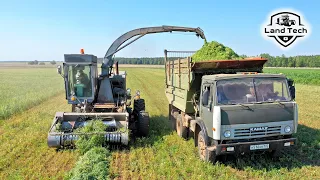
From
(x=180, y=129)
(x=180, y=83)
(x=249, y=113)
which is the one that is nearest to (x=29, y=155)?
(x=180, y=129)

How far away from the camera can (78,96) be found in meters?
10.6

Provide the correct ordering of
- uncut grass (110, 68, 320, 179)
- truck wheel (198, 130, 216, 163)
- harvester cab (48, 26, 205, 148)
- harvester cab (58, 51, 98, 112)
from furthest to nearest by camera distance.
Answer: harvester cab (58, 51, 98, 112) → harvester cab (48, 26, 205, 148) → truck wheel (198, 130, 216, 163) → uncut grass (110, 68, 320, 179)

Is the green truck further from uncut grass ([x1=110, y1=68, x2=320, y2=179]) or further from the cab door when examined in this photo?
uncut grass ([x1=110, y1=68, x2=320, y2=179])

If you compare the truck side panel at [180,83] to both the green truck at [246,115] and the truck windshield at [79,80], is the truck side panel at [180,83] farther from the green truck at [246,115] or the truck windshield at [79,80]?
the truck windshield at [79,80]

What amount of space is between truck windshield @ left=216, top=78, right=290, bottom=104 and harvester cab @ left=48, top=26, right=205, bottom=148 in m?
3.34

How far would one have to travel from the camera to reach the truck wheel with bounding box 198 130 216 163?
703 centimetres

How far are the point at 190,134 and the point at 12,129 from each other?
22.0 ft

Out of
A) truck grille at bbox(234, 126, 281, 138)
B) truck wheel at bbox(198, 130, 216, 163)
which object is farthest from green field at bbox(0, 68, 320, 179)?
truck grille at bbox(234, 126, 281, 138)

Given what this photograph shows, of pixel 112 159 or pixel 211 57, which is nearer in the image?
pixel 112 159

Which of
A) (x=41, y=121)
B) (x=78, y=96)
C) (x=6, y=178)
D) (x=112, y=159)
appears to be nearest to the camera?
(x=6, y=178)

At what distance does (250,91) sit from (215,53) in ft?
9.92

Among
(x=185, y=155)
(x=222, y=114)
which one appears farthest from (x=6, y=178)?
(x=222, y=114)

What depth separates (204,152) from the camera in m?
7.35

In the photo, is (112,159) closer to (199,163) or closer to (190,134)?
(199,163)
